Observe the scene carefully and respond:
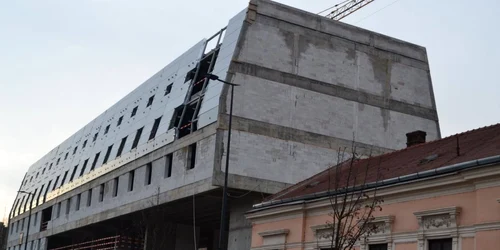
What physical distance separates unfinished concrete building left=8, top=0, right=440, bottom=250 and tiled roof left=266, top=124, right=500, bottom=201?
30.6 ft

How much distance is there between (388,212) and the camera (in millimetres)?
20844

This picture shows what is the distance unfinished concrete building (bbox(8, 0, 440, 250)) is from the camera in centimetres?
3738

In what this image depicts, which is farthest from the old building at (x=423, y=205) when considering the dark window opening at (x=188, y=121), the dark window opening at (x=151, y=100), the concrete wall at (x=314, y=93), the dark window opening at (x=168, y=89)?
the dark window opening at (x=151, y=100)

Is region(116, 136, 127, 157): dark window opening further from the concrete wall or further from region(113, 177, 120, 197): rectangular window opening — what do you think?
the concrete wall

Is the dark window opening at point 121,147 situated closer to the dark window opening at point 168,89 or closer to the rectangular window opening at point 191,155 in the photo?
the dark window opening at point 168,89

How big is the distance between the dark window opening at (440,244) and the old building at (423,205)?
3 cm

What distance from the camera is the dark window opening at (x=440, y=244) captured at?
18.6 metres

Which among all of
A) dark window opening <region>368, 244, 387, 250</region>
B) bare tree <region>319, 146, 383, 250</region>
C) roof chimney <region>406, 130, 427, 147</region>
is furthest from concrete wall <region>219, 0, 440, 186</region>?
dark window opening <region>368, 244, 387, 250</region>

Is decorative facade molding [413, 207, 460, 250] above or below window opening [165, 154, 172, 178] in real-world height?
below

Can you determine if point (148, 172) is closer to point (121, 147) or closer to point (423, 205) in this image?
point (121, 147)

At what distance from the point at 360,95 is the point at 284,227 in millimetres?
17967

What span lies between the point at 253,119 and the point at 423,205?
19.0 m

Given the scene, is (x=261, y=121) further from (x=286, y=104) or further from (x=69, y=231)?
(x=69, y=231)

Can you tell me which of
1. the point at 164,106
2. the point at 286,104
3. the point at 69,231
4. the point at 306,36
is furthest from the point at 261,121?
the point at 69,231
